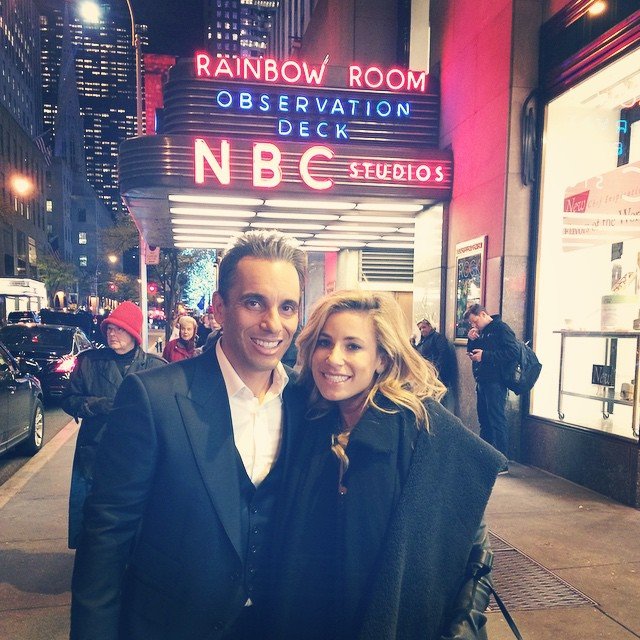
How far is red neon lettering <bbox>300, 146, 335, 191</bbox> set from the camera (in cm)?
912

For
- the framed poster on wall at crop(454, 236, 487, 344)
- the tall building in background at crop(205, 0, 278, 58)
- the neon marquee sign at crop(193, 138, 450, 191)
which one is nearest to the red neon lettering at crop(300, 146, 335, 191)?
the neon marquee sign at crop(193, 138, 450, 191)

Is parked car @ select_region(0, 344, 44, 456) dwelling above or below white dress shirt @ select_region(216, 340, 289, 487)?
below

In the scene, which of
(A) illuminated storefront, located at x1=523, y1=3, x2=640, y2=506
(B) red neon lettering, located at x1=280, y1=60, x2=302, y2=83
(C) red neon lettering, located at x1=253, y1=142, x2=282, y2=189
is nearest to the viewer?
(A) illuminated storefront, located at x1=523, y1=3, x2=640, y2=506

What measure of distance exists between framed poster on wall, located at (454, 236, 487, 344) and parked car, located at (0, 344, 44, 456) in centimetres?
647

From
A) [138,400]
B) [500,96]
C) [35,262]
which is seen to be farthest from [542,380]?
[35,262]

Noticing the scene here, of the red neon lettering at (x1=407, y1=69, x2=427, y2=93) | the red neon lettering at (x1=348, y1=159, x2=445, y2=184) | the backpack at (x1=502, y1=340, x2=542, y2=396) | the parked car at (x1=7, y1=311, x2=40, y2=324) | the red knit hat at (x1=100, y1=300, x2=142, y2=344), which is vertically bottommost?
the parked car at (x1=7, y1=311, x2=40, y2=324)

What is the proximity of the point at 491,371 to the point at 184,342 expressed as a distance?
14.6 ft

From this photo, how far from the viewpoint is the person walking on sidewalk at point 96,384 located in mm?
3959

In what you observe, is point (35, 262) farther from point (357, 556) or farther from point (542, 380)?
point (357, 556)

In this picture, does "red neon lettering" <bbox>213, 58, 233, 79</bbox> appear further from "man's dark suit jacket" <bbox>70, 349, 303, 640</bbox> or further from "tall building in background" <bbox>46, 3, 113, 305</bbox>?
"tall building in background" <bbox>46, 3, 113, 305</bbox>

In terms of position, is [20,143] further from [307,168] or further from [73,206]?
→ [307,168]

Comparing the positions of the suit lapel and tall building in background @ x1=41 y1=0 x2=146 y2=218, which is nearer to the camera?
the suit lapel

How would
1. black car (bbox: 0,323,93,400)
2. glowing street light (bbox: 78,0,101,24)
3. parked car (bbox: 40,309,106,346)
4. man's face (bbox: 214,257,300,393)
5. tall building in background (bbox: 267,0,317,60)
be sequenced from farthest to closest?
tall building in background (bbox: 267,0,317,60) < parked car (bbox: 40,309,106,346) < glowing street light (bbox: 78,0,101,24) < black car (bbox: 0,323,93,400) < man's face (bbox: 214,257,300,393)

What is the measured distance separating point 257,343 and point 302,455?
1.34ft
